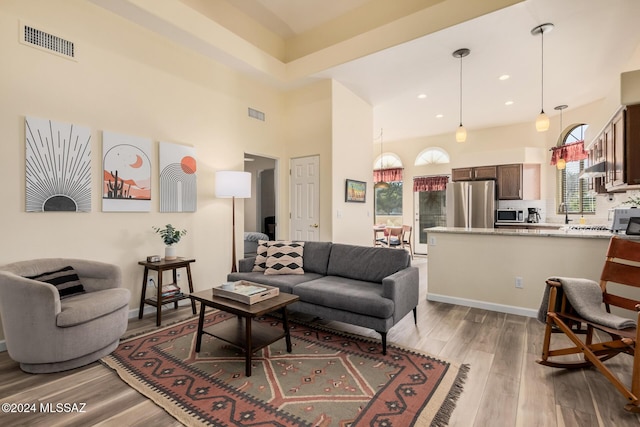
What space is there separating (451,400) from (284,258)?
7.53 feet

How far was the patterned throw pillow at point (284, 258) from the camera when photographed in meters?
3.64

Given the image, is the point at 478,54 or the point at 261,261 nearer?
the point at 261,261

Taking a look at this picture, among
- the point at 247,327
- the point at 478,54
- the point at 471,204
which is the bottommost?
the point at 247,327

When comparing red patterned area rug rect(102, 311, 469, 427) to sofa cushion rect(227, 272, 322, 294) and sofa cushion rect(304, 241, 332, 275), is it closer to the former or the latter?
sofa cushion rect(227, 272, 322, 294)

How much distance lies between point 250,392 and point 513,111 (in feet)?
23.3

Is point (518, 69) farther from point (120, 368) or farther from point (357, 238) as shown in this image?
point (120, 368)

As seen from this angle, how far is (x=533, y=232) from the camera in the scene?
3.50 m

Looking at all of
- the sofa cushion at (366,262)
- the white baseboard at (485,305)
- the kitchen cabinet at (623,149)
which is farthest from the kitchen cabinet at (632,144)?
the sofa cushion at (366,262)

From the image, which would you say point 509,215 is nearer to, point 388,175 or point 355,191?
point 388,175

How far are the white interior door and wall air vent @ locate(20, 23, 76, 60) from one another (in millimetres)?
3137

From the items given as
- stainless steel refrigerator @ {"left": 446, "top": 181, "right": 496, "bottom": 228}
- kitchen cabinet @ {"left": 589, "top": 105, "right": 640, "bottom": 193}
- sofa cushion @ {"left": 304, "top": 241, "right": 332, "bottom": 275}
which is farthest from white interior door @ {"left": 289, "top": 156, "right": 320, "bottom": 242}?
stainless steel refrigerator @ {"left": 446, "top": 181, "right": 496, "bottom": 228}

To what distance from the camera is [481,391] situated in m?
2.06

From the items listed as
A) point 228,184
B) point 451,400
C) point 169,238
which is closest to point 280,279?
point 169,238

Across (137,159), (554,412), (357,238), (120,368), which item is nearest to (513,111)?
(357,238)
